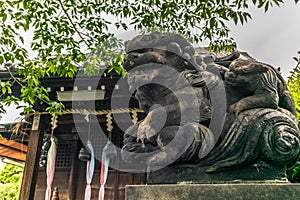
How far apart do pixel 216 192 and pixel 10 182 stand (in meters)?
25.9

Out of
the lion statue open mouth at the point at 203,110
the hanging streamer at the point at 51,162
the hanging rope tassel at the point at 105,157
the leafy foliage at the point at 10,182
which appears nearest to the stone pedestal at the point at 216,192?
the lion statue open mouth at the point at 203,110

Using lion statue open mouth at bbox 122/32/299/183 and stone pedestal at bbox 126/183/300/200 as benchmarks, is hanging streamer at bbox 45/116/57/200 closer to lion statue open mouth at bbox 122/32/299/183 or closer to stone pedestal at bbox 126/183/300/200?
lion statue open mouth at bbox 122/32/299/183

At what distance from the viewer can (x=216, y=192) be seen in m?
1.52

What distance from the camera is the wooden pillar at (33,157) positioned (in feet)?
22.5

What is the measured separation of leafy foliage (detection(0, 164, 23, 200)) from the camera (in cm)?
1944

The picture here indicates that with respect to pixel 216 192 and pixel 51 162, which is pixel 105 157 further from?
pixel 216 192

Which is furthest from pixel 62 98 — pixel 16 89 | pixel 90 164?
pixel 90 164

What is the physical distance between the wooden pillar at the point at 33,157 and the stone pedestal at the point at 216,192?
6.16m

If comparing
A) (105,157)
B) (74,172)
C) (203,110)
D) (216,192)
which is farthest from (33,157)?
(216,192)

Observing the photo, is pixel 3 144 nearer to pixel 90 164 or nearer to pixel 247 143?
pixel 90 164

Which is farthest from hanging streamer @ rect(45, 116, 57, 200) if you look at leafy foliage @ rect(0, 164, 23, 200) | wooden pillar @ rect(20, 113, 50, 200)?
leafy foliage @ rect(0, 164, 23, 200)

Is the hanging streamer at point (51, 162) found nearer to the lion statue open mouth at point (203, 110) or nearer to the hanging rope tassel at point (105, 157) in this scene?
the hanging rope tassel at point (105, 157)

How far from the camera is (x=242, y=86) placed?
73.5 inches

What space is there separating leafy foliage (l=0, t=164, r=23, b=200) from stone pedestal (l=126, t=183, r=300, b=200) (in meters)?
20.5
